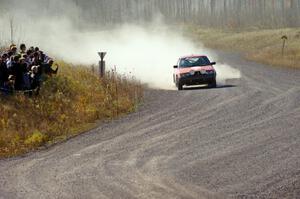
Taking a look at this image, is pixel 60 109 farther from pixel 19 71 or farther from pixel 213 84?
pixel 213 84

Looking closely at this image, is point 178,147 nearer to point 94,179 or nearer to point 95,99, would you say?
Result: point 94,179

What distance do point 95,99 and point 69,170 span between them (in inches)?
382

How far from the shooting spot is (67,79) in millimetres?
22828

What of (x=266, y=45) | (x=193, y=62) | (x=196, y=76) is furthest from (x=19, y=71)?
(x=266, y=45)

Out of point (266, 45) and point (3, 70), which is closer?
point (3, 70)

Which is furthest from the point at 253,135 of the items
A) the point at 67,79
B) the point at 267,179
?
the point at 67,79

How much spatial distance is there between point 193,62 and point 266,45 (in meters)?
35.2

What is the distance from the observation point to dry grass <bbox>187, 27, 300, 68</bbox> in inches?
1705

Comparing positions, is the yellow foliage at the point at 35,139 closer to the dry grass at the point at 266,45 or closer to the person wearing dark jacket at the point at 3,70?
the person wearing dark jacket at the point at 3,70

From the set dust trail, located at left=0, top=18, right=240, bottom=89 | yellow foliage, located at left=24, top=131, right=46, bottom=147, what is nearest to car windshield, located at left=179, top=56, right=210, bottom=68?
dust trail, located at left=0, top=18, right=240, bottom=89

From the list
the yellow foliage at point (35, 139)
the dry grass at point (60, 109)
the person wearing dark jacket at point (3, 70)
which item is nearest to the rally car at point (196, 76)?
the dry grass at point (60, 109)

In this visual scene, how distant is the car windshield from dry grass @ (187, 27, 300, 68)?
37.5ft

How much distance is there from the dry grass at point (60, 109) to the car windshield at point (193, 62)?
4150 mm

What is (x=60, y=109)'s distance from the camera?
62.6ft
